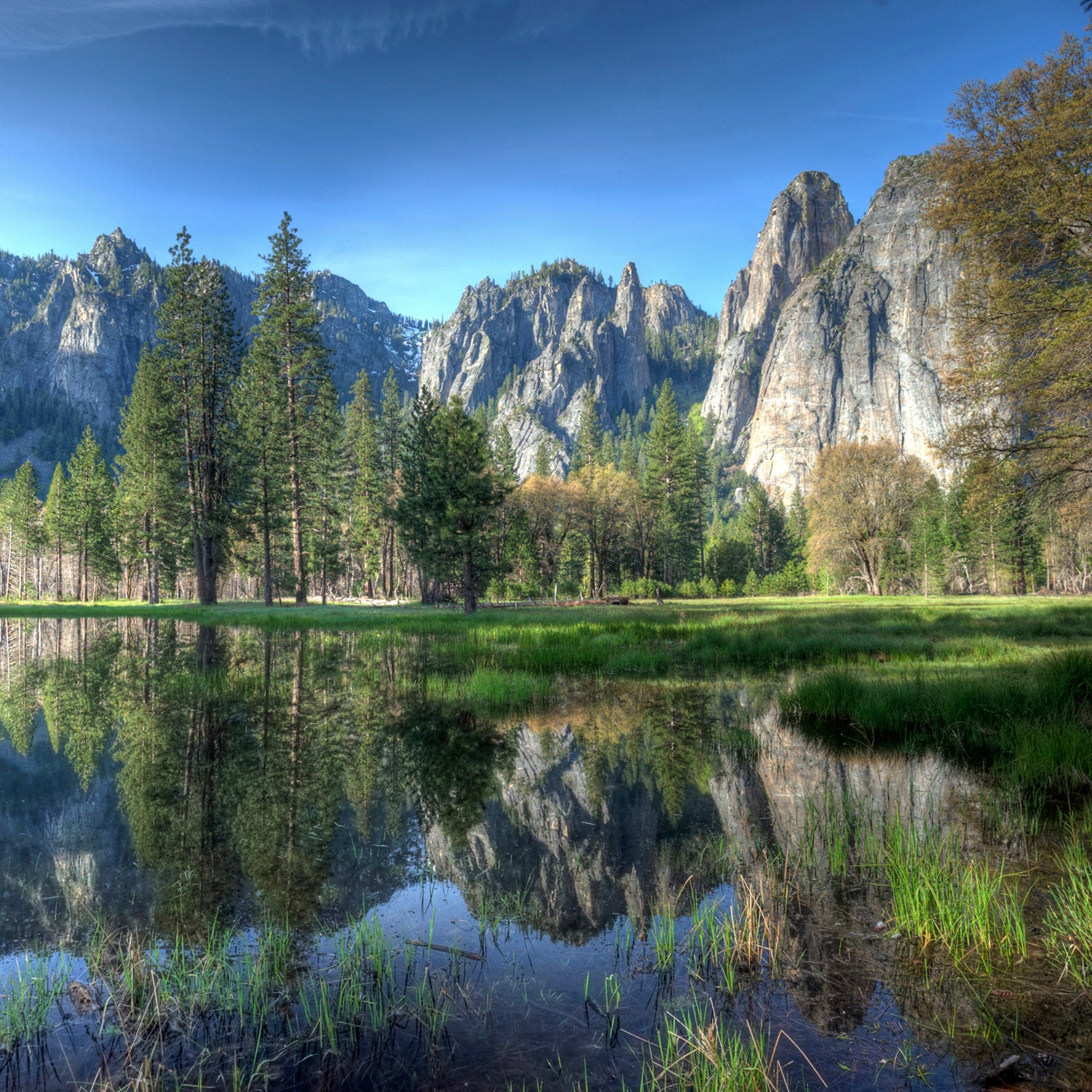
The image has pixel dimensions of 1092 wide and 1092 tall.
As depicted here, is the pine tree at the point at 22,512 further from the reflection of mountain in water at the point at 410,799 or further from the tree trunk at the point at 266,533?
the reflection of mountain in water at the point at 410,799

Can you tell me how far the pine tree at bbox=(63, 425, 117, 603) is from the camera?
5956 cm

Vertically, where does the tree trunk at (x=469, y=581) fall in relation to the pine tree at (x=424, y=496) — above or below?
below

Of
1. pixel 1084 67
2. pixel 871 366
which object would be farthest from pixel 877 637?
pixel 871 366

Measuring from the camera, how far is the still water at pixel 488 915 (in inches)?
115

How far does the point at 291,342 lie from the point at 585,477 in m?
36.2

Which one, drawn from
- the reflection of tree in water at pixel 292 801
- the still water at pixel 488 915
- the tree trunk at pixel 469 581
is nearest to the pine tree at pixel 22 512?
the tree trunk at pixel 469 581

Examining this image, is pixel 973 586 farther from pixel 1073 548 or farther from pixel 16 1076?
pixel 16 1076

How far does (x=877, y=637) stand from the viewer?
18.8m

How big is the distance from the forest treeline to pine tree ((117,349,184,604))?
259 millimetres

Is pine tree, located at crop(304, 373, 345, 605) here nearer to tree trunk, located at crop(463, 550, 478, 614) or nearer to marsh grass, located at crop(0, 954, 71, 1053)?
tree trunk, located at crop(463, 550, 478, 614)

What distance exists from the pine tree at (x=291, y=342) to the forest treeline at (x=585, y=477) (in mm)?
163

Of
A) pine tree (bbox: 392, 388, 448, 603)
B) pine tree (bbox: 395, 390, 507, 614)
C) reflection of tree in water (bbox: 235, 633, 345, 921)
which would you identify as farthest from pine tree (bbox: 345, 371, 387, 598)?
reflection of tree in water (bbox: 235, 633, 345, 921)

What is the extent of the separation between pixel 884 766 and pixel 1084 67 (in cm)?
1740

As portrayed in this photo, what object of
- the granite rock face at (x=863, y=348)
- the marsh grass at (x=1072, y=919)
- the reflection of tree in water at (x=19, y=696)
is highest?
the granite rock face at (x=863, y=348)
